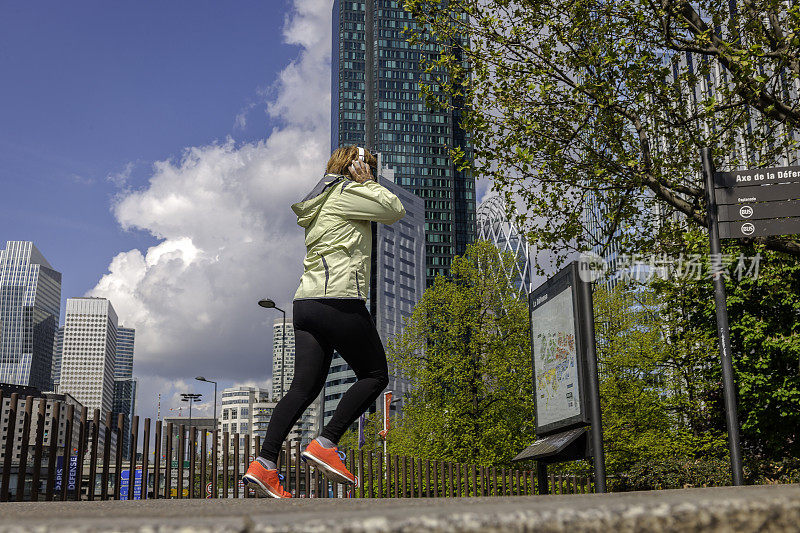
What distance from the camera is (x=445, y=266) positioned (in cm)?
17862

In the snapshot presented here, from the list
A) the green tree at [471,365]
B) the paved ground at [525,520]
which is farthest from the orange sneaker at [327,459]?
the green tree at [471,365]

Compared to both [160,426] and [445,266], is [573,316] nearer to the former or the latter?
[160,426]

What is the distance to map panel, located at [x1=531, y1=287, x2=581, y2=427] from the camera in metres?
8.23

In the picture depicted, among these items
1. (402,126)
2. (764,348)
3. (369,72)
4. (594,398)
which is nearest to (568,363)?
(594,398)

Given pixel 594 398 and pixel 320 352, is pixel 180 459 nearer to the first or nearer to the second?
pixel 320 352

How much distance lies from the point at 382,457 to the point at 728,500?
12561 mm

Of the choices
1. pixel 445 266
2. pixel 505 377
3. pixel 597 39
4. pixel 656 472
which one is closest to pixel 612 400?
pixel 505 377

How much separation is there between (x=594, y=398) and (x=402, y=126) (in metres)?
181

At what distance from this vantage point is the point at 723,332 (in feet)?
22.1

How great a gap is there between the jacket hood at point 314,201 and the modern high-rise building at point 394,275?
14176 centimetres

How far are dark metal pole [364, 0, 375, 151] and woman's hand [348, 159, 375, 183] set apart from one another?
173250mm

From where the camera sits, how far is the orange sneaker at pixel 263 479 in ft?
16.6

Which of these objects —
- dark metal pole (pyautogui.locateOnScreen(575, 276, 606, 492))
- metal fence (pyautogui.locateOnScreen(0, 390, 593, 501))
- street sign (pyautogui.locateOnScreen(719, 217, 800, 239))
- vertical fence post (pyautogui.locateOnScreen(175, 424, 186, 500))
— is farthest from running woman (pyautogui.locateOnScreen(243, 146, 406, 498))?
vertical fence post (pyautogui.locateOnScreen(175, 424, 186, 500))

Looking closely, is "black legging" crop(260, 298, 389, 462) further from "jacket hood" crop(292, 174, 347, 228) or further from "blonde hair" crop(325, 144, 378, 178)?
"blonde hair" crop(325, 144, 378, 178)
